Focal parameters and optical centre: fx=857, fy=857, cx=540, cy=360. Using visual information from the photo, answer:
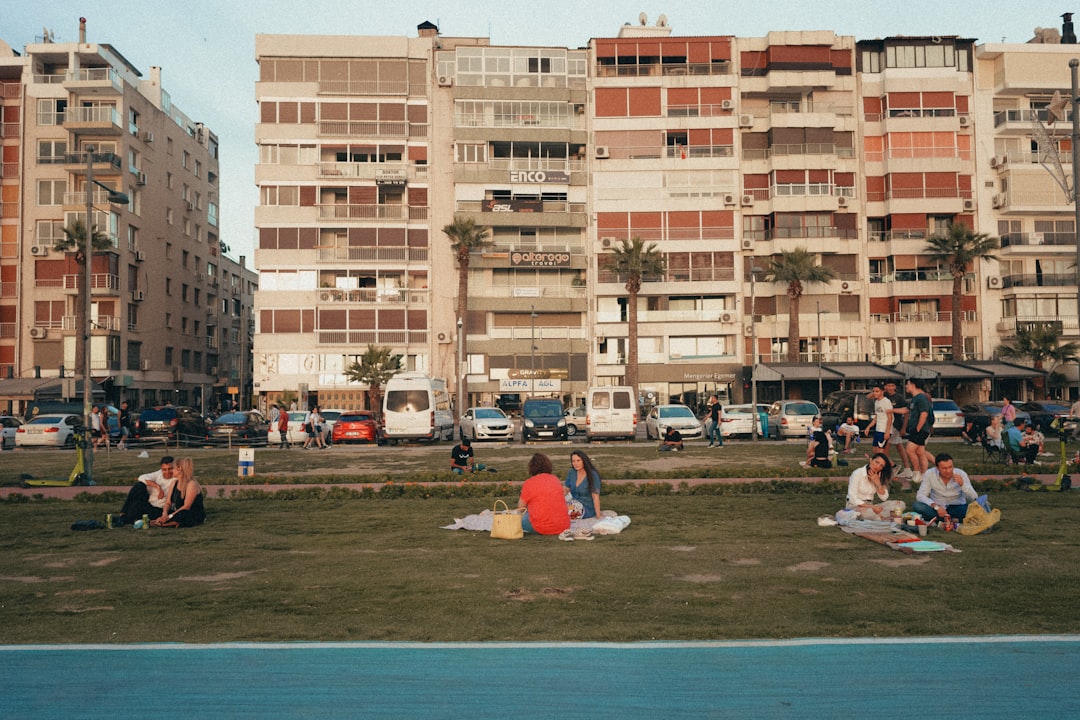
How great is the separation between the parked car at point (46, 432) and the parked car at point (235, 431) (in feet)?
17.1

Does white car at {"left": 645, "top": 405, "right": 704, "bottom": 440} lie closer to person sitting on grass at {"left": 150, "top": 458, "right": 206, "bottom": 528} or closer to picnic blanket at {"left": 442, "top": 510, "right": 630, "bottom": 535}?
picnic blanket at {"left": 442, "top": 510, "right": 630, "bottom": 535}

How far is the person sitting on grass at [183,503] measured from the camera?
12.7 m

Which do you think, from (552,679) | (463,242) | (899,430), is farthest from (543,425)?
(552,679)

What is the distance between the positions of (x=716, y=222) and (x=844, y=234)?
30.2 feet

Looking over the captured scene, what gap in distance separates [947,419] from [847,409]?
4027 mm

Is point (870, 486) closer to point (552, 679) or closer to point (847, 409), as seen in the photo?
point (552, 679)

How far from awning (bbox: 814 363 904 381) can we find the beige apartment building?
1.76 metres

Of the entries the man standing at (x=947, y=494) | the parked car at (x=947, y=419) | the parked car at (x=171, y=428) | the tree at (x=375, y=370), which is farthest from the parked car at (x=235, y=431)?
the man standing at (x=947, y=494)

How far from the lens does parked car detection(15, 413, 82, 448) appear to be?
113 ft

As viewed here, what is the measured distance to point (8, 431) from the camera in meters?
36.6

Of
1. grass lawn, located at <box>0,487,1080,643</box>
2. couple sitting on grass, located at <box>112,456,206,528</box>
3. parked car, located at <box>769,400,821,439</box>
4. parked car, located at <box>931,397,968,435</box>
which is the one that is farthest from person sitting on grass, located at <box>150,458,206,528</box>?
parked car, located at <box>931,397,968,435</box>

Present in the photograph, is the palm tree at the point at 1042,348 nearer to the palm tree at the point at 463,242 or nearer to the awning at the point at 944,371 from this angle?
the awning at the point at 944,371

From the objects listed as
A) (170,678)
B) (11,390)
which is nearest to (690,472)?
(170,678)

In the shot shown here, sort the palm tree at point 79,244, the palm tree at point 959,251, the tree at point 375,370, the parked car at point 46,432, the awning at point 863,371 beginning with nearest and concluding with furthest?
the parked car at point 46,432 < the palm tree at point 79,244 < the tree at point 375,370 < the awning at point 863,371 < the palm tree at point 959,251
